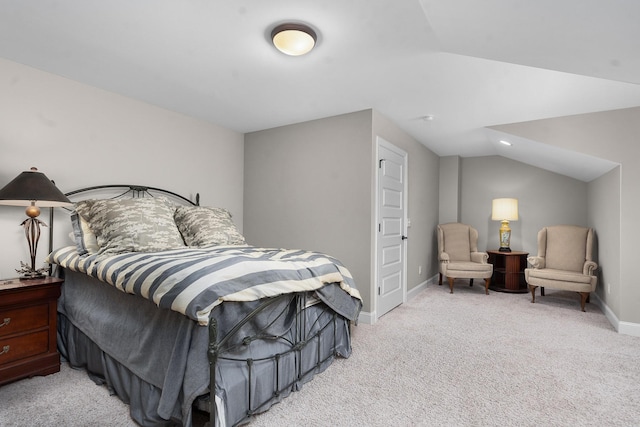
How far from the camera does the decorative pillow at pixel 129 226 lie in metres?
2.49

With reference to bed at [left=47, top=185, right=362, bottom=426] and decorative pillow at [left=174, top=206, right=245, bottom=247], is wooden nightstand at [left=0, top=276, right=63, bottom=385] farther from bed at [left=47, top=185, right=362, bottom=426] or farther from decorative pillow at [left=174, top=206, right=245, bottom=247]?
decorative pillow at [left=174, top=206, right=245, bottom=247]

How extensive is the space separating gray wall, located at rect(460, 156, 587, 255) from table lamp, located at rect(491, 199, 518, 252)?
1.40 ft

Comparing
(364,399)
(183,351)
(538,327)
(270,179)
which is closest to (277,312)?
(183,351)

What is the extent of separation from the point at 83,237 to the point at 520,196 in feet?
19.9

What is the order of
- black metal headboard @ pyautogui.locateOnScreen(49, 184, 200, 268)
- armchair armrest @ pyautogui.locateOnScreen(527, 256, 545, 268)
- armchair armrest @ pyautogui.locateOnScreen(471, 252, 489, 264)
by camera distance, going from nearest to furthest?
1. black metal headboard @ pyautogui.locateOnScreen(49, 184, 200, 268)
2. armchair armrest @ pyautogui.locateOnScreen(527, 256, 545, 268)
3. armchair armrest @ pyautogui.locateOnScreen(471, 252, 489, 264)

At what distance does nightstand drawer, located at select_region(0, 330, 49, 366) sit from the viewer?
7.07 ft

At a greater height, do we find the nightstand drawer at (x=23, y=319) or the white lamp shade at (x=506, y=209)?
the white lamp shade at (x=506, y=209)

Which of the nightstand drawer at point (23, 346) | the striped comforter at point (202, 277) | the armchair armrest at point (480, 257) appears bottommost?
the nightstand drawer at point (23, 346)

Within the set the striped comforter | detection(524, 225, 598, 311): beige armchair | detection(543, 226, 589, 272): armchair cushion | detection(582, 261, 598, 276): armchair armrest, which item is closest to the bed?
the striped comforter

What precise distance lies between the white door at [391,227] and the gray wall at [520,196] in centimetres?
225

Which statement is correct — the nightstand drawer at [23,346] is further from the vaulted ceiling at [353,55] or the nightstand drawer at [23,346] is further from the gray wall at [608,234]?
the gray wall at [608,234]

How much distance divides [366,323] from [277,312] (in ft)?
5.86

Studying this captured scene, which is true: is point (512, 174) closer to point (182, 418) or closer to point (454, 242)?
point (454, 242)

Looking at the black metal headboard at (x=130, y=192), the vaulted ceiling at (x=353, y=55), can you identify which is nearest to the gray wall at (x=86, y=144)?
the black metal headboard at (x=130, y=192)
